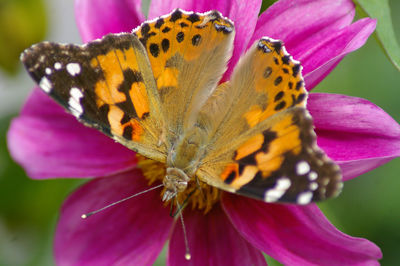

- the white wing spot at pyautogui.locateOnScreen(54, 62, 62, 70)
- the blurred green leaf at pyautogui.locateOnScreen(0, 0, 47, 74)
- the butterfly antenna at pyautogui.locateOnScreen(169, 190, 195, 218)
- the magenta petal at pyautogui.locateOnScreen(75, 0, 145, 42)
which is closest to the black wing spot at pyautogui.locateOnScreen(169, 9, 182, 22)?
the magenta petal at pyautogui.locateOnScreen(75, 0, 145, 42)

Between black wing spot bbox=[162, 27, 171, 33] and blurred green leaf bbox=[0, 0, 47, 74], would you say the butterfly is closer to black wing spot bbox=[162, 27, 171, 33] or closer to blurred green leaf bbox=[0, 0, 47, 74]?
black wing spot bbox=[162, 27, 171, 33]

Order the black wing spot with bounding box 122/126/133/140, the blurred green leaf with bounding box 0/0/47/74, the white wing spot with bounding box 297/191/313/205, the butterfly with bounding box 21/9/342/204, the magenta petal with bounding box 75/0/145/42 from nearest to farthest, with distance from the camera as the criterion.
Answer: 1. the white wing spot with bounding box 297/191/313/205
2. the butterfly with bounding box 21/9/342/204
3. the black wing spot with bounding box 122/126/133/140
4. the magenta petal with bounding box 75/0/145/42
5. the blurred green leaf with bounding box 0/0/47/74

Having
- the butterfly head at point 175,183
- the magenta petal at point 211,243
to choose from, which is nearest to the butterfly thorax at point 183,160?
the butterfly head at point 175,183

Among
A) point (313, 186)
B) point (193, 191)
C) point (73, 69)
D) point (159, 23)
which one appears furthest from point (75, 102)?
point (313, 186)

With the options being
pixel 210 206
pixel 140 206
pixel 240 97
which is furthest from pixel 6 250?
pixel 240 97

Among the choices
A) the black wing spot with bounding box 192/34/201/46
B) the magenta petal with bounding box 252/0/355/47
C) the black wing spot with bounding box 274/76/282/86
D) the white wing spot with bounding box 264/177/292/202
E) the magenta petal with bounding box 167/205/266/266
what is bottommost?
the magenta petal with bounding box 167/205/266/266

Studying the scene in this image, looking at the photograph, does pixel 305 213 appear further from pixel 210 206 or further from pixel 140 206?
pixel 140 206

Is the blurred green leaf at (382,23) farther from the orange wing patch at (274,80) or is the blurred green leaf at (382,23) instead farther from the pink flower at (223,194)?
the orange wing patch at (274,80)

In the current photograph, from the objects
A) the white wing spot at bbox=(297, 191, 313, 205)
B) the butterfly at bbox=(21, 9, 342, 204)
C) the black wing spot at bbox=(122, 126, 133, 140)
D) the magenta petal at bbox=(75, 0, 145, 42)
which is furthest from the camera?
the magenta petal at bbox=(75, 0, 145, 42)
